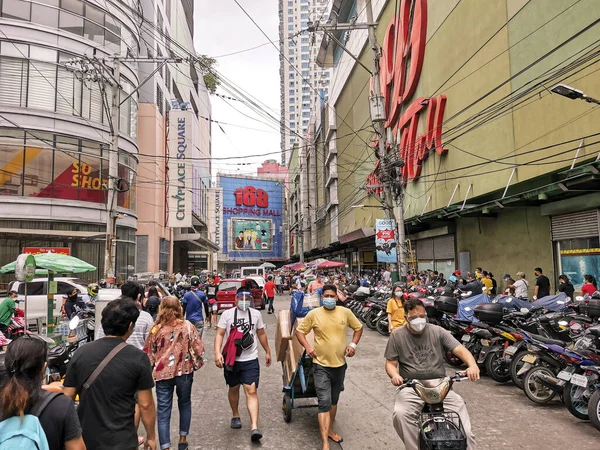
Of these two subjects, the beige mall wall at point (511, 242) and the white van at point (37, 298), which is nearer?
the beige mall wall at point (511, 242)

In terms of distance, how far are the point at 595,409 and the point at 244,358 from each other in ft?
13.7

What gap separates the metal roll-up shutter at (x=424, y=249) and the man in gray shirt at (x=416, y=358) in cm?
2029

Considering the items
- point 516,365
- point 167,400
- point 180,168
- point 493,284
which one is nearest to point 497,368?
point 516,365

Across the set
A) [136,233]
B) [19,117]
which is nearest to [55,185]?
[19,117]

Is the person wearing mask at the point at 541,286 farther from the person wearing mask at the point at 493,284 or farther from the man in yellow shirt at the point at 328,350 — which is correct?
the man in yellow shirt at the point at 328,350

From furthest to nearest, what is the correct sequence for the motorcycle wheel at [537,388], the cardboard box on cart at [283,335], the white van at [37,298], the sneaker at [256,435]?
1. the white van at [37,298]
2. the motorcycle wheel at [537,388]
3. the cardboard box on cart at [283,335]
4. the sneaker at [256,435]

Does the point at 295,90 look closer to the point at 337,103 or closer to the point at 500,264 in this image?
the point at 337,103

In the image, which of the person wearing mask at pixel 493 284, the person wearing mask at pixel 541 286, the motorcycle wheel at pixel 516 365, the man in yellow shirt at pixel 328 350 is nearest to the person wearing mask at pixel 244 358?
the man in yellow shirt at pixel 328 350

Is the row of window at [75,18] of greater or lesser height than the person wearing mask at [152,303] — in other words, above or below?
above

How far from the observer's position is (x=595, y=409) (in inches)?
209

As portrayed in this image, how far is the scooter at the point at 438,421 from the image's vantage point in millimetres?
3385

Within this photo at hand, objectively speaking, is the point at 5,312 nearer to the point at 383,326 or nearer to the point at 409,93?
the point at 383,326

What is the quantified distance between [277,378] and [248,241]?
297 feet

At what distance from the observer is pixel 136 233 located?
3155cm
